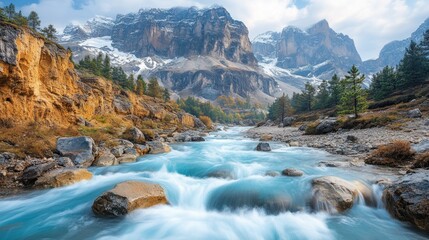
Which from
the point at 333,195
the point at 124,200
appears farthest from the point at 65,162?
the point at 333,195

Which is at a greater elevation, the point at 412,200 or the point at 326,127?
the point at 326,127

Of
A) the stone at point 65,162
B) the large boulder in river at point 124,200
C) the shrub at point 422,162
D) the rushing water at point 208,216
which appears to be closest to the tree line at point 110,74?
the stone at point 65,162

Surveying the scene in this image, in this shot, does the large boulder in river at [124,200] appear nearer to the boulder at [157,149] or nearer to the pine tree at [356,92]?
the boulder at [157,149]

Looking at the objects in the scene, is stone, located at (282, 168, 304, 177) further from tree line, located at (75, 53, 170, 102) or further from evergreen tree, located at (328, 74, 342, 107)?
evergreen tree, located at (328, 74, 342, 107)

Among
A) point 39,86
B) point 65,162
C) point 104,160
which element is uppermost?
point 39,86

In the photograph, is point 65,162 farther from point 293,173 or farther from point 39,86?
point 39,86

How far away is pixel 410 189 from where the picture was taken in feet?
25.0

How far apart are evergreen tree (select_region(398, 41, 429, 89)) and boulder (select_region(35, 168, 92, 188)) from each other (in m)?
63.8

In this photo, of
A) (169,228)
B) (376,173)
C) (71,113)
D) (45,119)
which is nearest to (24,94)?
(45,119)

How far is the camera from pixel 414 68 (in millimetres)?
53125

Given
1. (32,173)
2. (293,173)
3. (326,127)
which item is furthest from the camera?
(326,127)

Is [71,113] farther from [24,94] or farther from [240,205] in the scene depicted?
[240,205]

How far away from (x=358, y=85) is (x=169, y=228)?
36610mm

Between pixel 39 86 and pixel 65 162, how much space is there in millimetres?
15671
